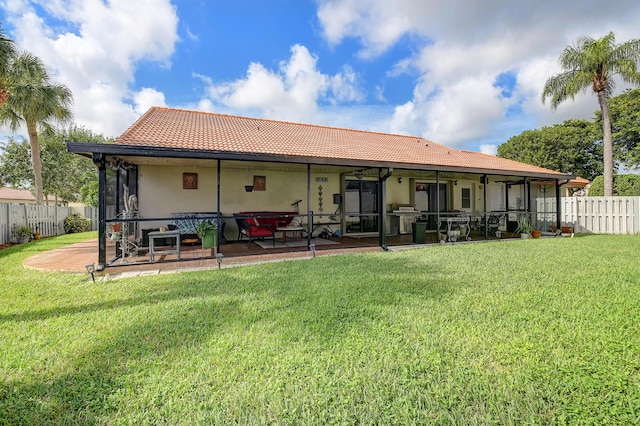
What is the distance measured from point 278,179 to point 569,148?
3992 cm

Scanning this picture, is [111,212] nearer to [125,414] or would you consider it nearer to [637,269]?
[125,414]

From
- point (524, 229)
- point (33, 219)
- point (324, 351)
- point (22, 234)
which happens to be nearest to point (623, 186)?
point (524, 229)

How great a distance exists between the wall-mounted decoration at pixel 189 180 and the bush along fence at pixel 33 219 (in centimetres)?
722

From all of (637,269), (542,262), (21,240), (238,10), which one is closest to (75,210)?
(21,240)

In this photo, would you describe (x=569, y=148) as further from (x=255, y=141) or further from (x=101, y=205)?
(x=101, y=205)

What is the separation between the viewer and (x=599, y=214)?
522 inches

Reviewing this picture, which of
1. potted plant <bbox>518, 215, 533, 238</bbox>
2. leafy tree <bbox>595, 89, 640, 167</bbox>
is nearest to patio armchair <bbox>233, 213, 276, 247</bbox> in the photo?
potted plant <bbox>518, 215, 533, 238</bbox>

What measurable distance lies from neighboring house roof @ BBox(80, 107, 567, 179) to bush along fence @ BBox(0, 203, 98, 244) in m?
6.50

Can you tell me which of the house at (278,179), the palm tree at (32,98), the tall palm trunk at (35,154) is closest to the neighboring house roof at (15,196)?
the tall palm trunk at (35,154)

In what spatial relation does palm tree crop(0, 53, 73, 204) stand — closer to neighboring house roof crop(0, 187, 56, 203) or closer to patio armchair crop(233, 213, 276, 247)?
patio armchair crop(233, 213, 276, 247)

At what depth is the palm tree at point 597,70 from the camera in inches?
550

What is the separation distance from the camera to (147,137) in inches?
304

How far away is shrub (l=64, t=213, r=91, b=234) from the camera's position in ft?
49.6

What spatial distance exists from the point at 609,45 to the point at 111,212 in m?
23.1
